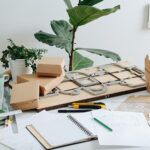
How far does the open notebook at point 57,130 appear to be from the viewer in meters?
1.06

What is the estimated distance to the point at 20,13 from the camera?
2203 mm

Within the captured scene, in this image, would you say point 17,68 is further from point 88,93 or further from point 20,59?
point 88,93

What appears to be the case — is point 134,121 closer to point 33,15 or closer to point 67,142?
point 67,142

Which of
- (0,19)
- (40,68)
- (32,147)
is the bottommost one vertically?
(32,147)

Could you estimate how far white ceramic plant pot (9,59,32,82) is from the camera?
59.3 inches

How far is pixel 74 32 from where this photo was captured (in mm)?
1861

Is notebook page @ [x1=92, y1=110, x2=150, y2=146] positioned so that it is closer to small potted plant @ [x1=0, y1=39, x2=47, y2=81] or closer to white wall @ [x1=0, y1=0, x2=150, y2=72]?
small potted plant @ [x1=0, y1=39, x2=47, y2=81]

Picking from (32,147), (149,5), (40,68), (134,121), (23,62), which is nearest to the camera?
(32,147)

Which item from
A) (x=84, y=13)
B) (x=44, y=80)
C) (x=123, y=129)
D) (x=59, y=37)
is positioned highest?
(x=84, y=13)

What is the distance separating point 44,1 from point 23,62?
2.86 feet

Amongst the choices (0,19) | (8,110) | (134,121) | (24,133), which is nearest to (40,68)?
(8,110)

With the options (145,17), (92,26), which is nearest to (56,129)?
(92,26)

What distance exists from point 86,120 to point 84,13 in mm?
645

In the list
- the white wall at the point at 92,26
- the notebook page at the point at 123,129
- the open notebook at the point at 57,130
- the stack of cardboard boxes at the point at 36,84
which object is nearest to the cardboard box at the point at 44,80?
the stack of cardboard boxes at the point at 36,84
